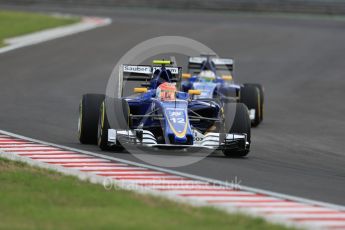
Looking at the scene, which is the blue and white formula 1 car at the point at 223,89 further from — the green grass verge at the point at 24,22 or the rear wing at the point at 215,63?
the green grass verge at the point at 24,22

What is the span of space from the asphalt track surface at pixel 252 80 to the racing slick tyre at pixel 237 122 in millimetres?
242

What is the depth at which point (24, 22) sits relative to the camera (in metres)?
42.6

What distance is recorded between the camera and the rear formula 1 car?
15.5m

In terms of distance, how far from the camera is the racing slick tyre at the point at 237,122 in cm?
1631

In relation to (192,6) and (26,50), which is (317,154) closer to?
(26,50)

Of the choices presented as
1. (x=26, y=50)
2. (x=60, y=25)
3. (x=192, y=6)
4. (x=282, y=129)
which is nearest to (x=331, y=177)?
(x=282, y=129)

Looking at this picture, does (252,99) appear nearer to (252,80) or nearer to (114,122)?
(114,122)

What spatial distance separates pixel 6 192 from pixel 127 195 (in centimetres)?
148

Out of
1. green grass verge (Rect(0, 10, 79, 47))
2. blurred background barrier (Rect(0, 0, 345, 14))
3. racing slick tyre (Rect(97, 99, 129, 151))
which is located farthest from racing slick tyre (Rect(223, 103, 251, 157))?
blurred background barrier (Rect(0, 0, 345, 14))

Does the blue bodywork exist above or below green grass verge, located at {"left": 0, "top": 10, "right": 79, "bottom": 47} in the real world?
below

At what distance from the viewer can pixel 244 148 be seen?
52.7ft

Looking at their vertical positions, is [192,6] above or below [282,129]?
above

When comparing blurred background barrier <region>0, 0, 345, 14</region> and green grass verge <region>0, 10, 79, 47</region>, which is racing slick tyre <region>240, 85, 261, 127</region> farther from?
blurred background barrier <region>0, 0, 345, 14</region>

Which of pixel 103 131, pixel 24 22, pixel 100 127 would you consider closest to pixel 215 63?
pixel 100 127
